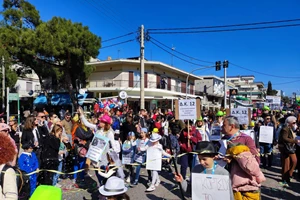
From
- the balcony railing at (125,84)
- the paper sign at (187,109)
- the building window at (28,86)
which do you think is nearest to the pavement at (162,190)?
the paper sign at (187,109)

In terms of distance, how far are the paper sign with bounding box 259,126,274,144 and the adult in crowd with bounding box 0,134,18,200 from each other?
7.57 meters

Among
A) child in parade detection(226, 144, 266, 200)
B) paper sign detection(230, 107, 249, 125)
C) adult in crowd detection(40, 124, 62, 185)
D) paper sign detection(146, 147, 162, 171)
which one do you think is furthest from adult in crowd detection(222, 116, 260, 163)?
paper sign detection(230, 107, 249, 125)

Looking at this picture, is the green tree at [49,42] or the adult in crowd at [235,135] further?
the green tree at [49,42]

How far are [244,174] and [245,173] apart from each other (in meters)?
0.02

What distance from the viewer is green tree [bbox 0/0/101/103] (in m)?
20.8

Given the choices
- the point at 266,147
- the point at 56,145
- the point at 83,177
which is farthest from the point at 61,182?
the point at 266,147

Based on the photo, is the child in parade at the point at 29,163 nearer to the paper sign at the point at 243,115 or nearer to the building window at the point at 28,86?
the paper sign at the point at 243,115

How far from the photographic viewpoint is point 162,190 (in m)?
6.18

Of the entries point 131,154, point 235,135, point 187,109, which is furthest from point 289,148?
point 131,154

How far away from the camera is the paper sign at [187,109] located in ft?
23.4

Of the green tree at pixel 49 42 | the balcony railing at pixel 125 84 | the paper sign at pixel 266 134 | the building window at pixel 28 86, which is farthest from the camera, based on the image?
the building window at pixel 28 86

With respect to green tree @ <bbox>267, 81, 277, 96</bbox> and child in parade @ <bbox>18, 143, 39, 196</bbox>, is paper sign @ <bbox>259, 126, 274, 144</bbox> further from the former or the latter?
green tree @ <bbox>267, 81, 277, 96</bbox>

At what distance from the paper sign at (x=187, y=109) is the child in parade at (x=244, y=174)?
4002 millimetres

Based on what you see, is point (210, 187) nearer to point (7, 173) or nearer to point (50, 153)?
point (7, 173)
